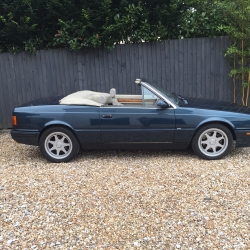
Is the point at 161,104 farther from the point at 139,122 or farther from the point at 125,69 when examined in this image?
the point at 125,69

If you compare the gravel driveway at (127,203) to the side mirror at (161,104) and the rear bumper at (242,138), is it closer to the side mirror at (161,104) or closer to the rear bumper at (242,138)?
the rear bumper at (242,138)

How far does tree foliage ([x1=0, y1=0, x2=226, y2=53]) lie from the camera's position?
272 inches

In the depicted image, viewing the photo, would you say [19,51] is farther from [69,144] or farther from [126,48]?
[69,144]

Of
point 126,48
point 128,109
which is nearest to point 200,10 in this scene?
point 126,48

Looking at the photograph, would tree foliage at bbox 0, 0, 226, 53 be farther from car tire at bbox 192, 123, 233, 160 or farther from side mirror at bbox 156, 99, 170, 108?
car tire at bbox 192, 123, 233, 160

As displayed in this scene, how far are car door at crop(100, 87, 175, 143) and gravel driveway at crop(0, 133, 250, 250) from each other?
1.48ft

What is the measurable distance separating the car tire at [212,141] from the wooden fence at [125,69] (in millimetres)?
2680

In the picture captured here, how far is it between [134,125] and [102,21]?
3.27m

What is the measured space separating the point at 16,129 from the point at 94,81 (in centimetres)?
293

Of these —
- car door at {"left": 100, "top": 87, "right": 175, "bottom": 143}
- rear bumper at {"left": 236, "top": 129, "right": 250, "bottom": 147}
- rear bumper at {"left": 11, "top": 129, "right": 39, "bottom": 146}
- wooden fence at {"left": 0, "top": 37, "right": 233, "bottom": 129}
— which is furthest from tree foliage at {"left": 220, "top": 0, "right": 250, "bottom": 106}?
rear bumper at {"left": 11, "top": 129, "right": 39, "bottom": 146}

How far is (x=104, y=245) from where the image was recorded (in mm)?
2908

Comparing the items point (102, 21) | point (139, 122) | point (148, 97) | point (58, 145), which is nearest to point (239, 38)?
point (148, 97)

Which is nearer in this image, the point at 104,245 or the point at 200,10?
the point at 104,245

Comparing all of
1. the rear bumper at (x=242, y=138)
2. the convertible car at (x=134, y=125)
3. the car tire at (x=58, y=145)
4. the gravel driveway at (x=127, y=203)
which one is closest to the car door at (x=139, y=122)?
the convertible car at (x=134, y=125)
